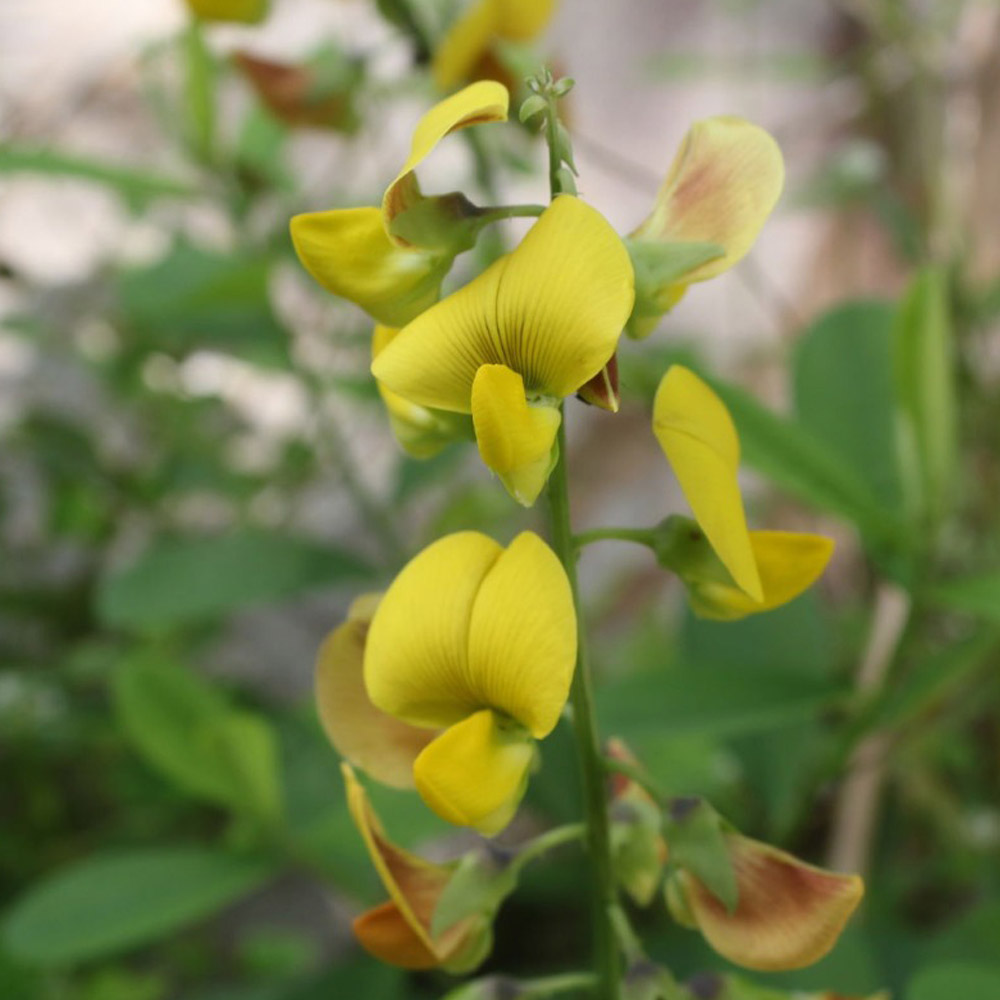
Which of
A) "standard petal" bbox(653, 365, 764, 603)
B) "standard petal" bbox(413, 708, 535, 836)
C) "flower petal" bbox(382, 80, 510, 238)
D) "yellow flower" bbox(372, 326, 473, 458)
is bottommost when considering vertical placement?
"standard petal" bbox(413, 708, 535, 836)

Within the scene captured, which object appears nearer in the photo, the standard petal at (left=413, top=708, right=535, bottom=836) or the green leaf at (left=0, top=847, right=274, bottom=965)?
the standard petal at (left=413, top=708, right=535, bottom=836)

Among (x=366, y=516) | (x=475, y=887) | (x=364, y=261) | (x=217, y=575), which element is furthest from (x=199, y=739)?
(x=364, y=261)

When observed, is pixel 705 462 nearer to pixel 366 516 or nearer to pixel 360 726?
pixel 360 726

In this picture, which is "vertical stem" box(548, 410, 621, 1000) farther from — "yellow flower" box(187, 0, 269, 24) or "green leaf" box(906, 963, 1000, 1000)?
"yellow flower" box(187, 0, 269, 24)

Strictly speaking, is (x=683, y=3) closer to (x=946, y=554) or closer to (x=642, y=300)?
(x=946, y=554)

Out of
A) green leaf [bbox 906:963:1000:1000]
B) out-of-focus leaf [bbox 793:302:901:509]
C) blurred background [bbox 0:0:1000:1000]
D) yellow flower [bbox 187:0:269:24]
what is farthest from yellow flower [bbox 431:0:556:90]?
green leaf [bbox 906:963:1000:1000]

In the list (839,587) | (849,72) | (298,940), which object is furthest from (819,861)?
(849,72)
